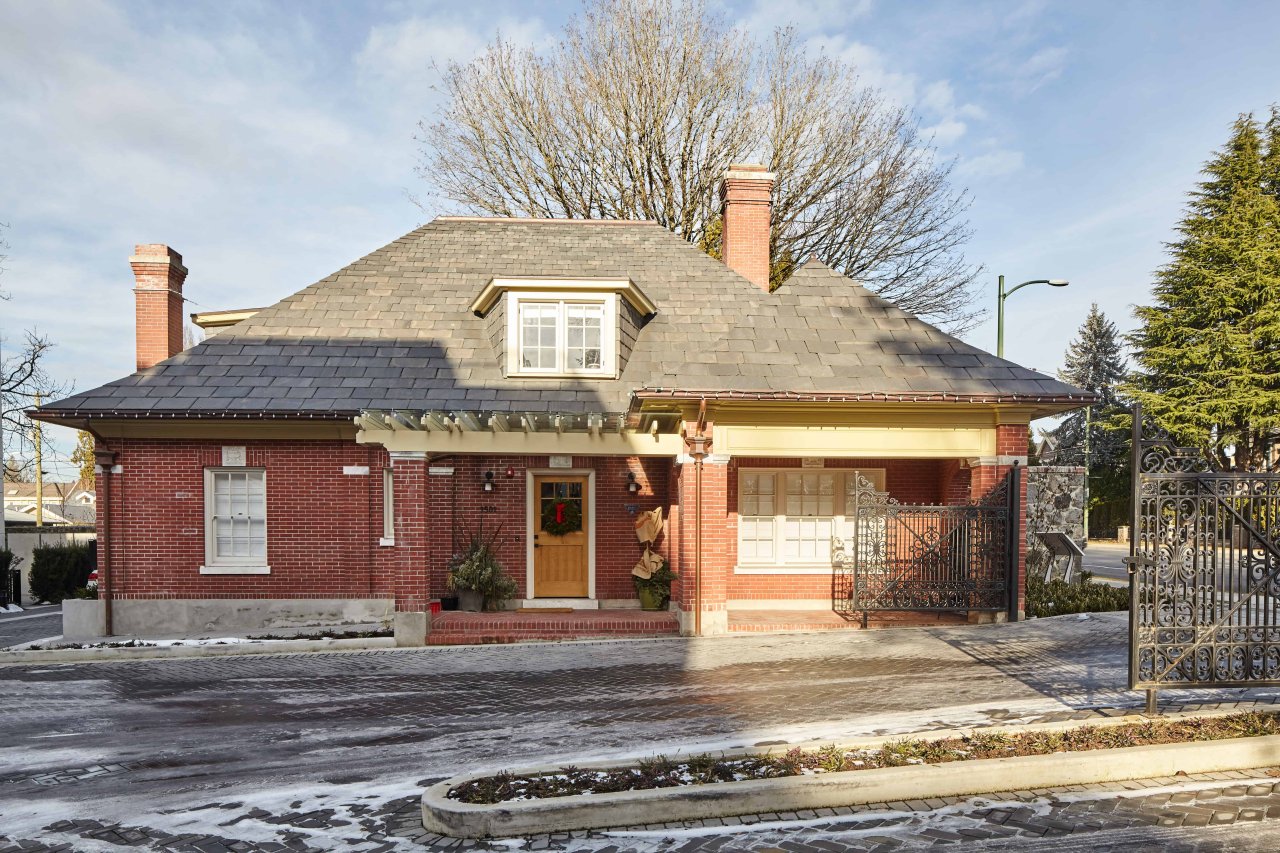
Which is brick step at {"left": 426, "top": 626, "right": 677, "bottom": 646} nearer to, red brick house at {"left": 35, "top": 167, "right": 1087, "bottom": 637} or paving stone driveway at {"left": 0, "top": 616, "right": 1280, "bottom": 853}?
paving stone driveway at {"left": 0, "top": 616, "right": 1280, "bottom": 853}

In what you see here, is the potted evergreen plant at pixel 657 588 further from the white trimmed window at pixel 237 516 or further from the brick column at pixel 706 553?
the white trimmed window at pixel 237 516

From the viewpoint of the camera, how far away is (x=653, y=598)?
12.2 m

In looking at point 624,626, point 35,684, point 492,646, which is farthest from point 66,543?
point 624,626

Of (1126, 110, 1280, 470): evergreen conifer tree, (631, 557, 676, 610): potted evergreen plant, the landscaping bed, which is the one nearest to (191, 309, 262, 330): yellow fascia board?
(631, 557, 676, 610): potted evergreen plant

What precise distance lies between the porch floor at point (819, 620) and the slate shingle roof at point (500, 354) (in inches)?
143

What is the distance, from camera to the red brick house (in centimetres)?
1096

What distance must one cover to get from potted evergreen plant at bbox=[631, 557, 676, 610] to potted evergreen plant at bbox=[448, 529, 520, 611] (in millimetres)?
2243

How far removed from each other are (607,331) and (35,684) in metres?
9.35

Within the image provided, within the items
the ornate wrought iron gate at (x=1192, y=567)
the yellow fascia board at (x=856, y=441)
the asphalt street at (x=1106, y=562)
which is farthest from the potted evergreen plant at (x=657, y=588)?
the asphalt street at (x=1106, y=562)

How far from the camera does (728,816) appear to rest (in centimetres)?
487

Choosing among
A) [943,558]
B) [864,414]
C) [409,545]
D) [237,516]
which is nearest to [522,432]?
[409,545]

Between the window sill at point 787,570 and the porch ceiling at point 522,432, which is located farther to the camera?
the window sill at point 787,570

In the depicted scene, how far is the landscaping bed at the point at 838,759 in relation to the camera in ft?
16.5

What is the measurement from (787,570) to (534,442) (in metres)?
5.20
